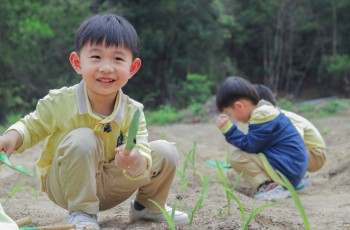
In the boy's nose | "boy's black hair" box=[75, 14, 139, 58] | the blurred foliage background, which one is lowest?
the blurred foliage background

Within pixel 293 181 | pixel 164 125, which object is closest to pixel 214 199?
pixel 293 181

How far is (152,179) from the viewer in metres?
2.22

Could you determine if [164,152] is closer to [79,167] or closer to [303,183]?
[79,167]

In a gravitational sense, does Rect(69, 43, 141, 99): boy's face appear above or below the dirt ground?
above

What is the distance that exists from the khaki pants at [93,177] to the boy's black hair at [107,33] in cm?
36

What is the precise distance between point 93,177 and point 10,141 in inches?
13.6

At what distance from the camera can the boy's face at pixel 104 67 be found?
2002 mm

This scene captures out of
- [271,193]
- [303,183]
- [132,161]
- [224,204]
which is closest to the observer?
[132,161]

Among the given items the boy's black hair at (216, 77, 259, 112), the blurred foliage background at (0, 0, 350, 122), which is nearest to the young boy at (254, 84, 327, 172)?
the boy's black hair at (216, 77, 259, 112)

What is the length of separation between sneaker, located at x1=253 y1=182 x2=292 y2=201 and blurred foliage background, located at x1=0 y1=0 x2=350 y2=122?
760cm

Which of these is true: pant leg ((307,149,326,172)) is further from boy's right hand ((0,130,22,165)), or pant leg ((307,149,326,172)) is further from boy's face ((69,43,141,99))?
boy's right hand ((0,130,22,165))

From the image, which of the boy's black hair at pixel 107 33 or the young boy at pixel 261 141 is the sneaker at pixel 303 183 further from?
the boy's black hair at pixel 107 33

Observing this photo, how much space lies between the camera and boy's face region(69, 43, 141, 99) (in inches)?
78.8

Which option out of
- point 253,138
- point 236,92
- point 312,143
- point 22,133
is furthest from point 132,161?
point 312,143
